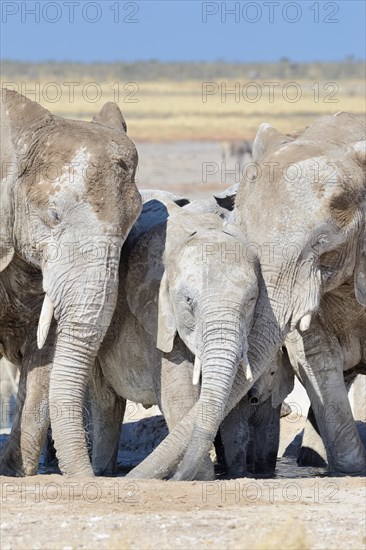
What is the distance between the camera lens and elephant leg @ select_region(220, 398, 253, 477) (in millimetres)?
10406

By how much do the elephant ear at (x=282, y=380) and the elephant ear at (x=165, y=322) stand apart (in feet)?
4.12

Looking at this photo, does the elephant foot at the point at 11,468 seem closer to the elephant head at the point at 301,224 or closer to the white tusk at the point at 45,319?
the white tusk at the point at 45,319

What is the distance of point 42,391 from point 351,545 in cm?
319

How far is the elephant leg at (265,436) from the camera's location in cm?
1102

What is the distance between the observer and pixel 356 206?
378 inches

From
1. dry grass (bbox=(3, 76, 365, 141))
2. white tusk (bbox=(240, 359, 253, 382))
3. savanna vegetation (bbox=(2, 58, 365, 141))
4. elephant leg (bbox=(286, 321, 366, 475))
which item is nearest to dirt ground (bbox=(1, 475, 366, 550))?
white tusk (bbox=(240, 359, 253, 382))

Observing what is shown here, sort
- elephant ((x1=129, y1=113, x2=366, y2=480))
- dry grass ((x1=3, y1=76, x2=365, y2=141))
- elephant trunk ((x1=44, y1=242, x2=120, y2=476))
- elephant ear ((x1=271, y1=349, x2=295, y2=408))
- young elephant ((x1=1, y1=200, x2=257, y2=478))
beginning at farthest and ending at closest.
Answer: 1. dry grass ((x1=3, y1=76, x2=365, y2=141))
2. elephant ear ((x1=271, y1=349, x2=295, y2=408))
3. elephant ((x1=129, y1=113, x2=366, y2=480))
4. elephant trunk ((x1=44, y1=242, x2=120, y2=476))
5. young elephant ((x1=1, y1=200, x2=257, y2=478))

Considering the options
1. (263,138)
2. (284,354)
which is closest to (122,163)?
(263,138)

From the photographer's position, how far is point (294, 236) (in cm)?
937

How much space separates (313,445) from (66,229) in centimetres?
293

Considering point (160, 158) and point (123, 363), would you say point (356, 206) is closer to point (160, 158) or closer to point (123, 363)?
point (123, 363)

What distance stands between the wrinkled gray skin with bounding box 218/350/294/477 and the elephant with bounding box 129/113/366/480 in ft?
2.71

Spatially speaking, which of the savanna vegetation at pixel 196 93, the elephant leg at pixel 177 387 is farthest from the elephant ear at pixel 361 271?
the savanna vegetation at pixel 196 93

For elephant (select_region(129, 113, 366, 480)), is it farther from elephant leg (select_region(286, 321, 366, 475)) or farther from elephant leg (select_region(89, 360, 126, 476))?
elephant leg (select_region(89, 360, 126, 476))
